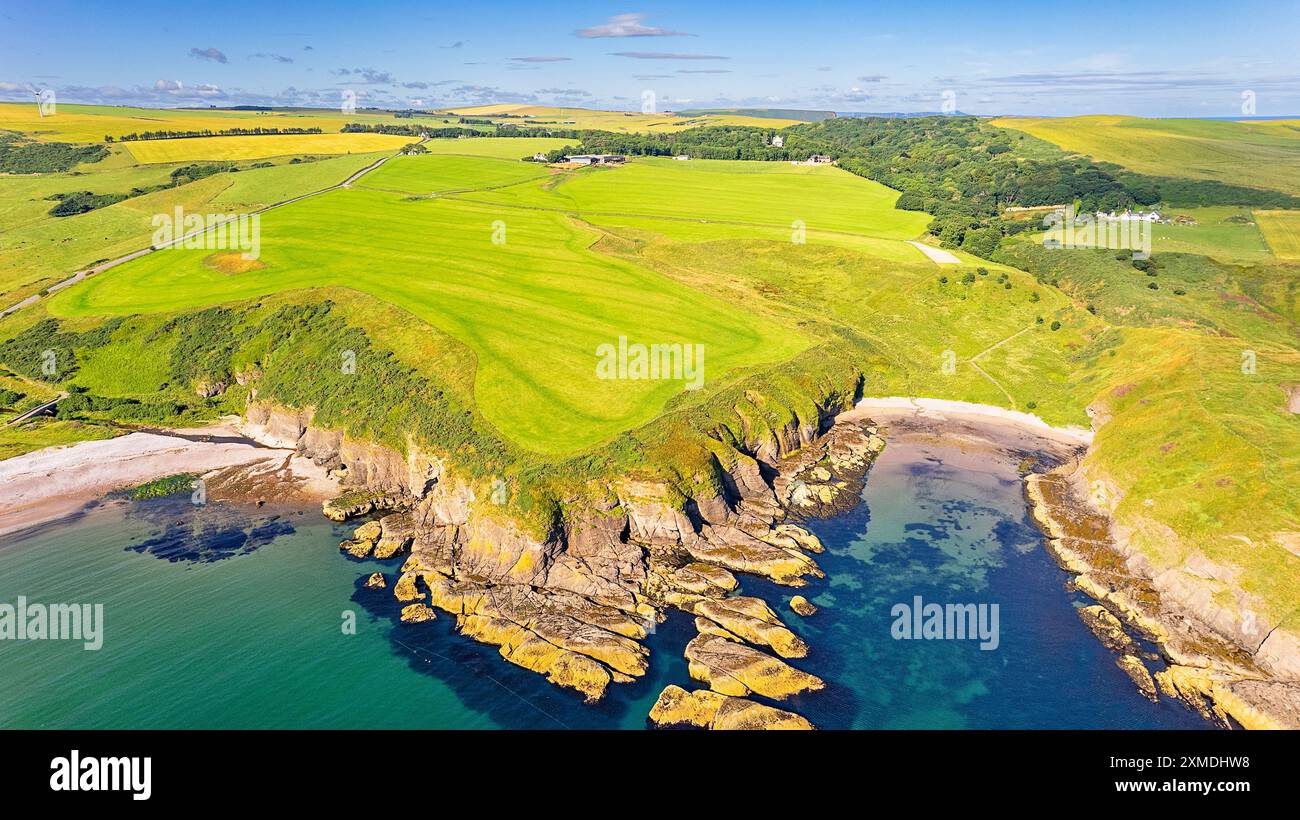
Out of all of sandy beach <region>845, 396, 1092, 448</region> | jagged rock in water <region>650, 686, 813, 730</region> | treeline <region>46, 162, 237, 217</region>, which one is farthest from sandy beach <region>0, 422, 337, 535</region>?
treeline <region>46, 162, 237, 217</region>

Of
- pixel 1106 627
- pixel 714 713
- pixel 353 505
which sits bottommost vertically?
pixel 714 713

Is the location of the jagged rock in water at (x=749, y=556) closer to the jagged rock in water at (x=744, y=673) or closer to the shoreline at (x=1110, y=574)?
the jagged rock in water at (x=744, y=673)

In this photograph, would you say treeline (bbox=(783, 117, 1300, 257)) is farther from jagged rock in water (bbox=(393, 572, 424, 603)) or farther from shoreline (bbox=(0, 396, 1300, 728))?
jagged rock in water (bbox=(393, 572, 424, 603))

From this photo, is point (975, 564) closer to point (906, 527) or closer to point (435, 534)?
point (906, 527)

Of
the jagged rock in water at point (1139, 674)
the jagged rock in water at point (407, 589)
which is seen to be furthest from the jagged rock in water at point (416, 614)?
the jagged rock in water at point (1139, 674)

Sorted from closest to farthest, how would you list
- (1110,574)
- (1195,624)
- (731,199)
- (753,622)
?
(753,622), (1195,624), (1110,574), (731,199)

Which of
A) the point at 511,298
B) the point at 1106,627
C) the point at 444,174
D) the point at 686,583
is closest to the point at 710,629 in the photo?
the point at 686,583

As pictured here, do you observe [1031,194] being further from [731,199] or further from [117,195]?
[117,195]
